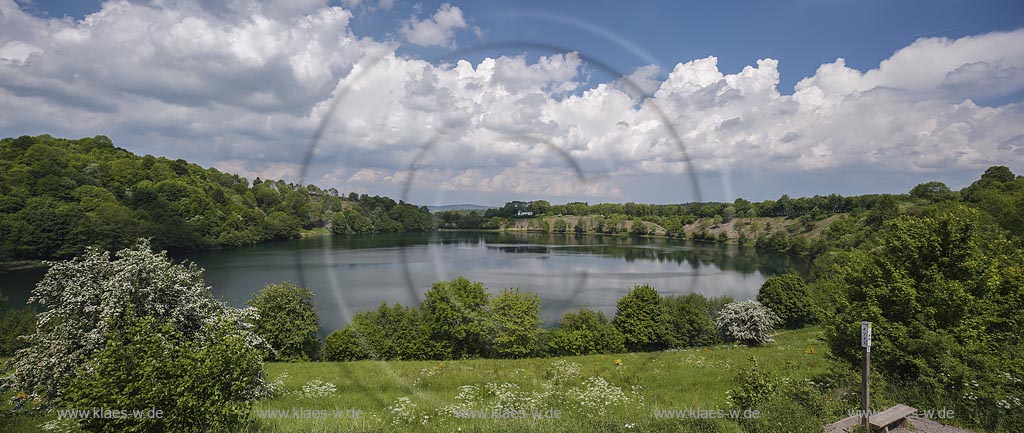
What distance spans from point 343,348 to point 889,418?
79.5ft

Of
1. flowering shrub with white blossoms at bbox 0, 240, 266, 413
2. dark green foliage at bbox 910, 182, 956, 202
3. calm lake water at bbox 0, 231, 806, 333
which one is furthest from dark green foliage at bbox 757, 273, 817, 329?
dark green foliage at bbox 910, 182, 956, 202

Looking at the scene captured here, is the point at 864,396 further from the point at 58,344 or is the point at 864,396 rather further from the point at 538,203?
the point at 58,344

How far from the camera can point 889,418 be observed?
771 cm

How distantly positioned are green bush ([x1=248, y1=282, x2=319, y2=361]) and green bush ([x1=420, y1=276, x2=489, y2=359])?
6.67 meters

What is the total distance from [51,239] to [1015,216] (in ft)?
332

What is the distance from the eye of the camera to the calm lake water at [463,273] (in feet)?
134

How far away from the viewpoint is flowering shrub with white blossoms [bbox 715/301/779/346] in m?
26.3

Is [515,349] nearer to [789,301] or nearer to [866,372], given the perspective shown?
[866,372]

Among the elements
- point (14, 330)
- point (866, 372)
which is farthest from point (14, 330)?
point (866, 372)

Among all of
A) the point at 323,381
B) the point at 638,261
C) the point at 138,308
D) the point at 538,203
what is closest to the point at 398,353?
the point at 323,381

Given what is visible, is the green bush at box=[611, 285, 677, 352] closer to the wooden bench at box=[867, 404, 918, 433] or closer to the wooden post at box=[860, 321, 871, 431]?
the wooden bench at box=[867, 404, 918, 433]

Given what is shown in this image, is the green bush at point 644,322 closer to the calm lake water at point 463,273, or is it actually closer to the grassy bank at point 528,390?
the calm lake water at point 463,273

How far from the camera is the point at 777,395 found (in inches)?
343

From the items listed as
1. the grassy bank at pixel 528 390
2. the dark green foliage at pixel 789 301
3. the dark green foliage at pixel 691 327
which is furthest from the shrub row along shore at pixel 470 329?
the dark green foliage at pixel 789 301
